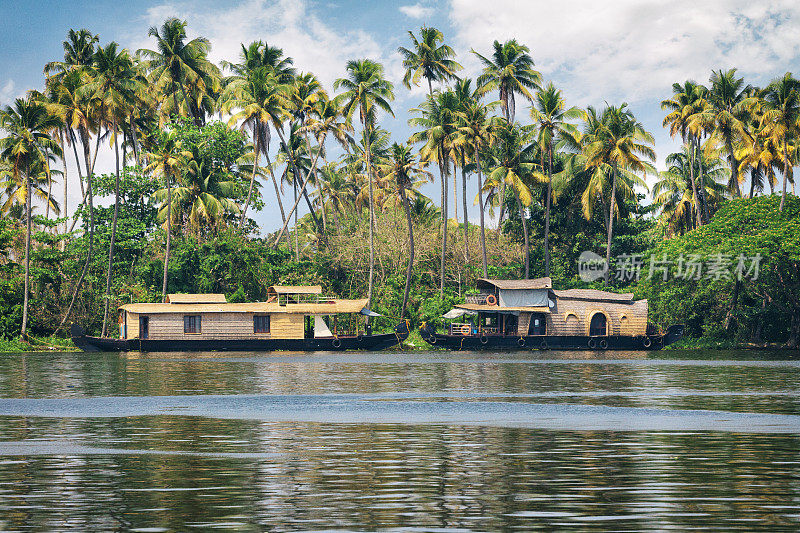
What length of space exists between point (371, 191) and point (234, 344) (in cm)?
1569

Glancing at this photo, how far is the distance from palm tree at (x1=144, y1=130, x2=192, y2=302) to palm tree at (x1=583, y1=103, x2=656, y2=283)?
28006 mm

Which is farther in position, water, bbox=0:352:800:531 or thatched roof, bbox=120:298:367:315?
thatched roof, bbox=120:298:367:315

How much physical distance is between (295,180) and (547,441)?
214 feet

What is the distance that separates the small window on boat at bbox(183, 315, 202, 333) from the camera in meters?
60.0

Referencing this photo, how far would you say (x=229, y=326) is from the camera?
60.6m

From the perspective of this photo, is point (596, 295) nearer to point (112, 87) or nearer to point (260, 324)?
point (260, 324)

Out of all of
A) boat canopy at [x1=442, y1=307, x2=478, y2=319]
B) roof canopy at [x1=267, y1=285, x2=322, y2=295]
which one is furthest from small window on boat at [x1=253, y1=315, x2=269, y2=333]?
boat canopy at [x1=442, y1=307, x2=478, y2=319]

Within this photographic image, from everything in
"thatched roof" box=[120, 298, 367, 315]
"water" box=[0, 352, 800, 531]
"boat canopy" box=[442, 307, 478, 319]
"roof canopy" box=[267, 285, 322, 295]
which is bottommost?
"water" box=[0, 352, 800, 531]

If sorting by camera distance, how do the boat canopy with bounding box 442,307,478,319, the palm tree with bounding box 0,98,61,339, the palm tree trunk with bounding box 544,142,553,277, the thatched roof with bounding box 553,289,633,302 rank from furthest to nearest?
the palm tree trunk with bounding box 544,142,553,277 < the boat canopy with bounding box 442,307,478,319 < the thatched roof with bounding box 553,289,633,302 < the palm tree with bounding box 0,98,61,339

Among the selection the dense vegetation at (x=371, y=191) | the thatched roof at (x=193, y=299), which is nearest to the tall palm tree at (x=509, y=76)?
the dense vegetation at (x=371, y=191)

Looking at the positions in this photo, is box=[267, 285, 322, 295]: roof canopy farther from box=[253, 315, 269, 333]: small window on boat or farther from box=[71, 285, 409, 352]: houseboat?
box=[253, 315, 269, 333]: small window on boat

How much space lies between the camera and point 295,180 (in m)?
80.2

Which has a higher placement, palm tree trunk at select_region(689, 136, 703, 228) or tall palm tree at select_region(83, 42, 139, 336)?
tall palm tree at select_region(83, 42, 139, 336)

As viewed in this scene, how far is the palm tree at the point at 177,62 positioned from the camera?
7100 centimetres
